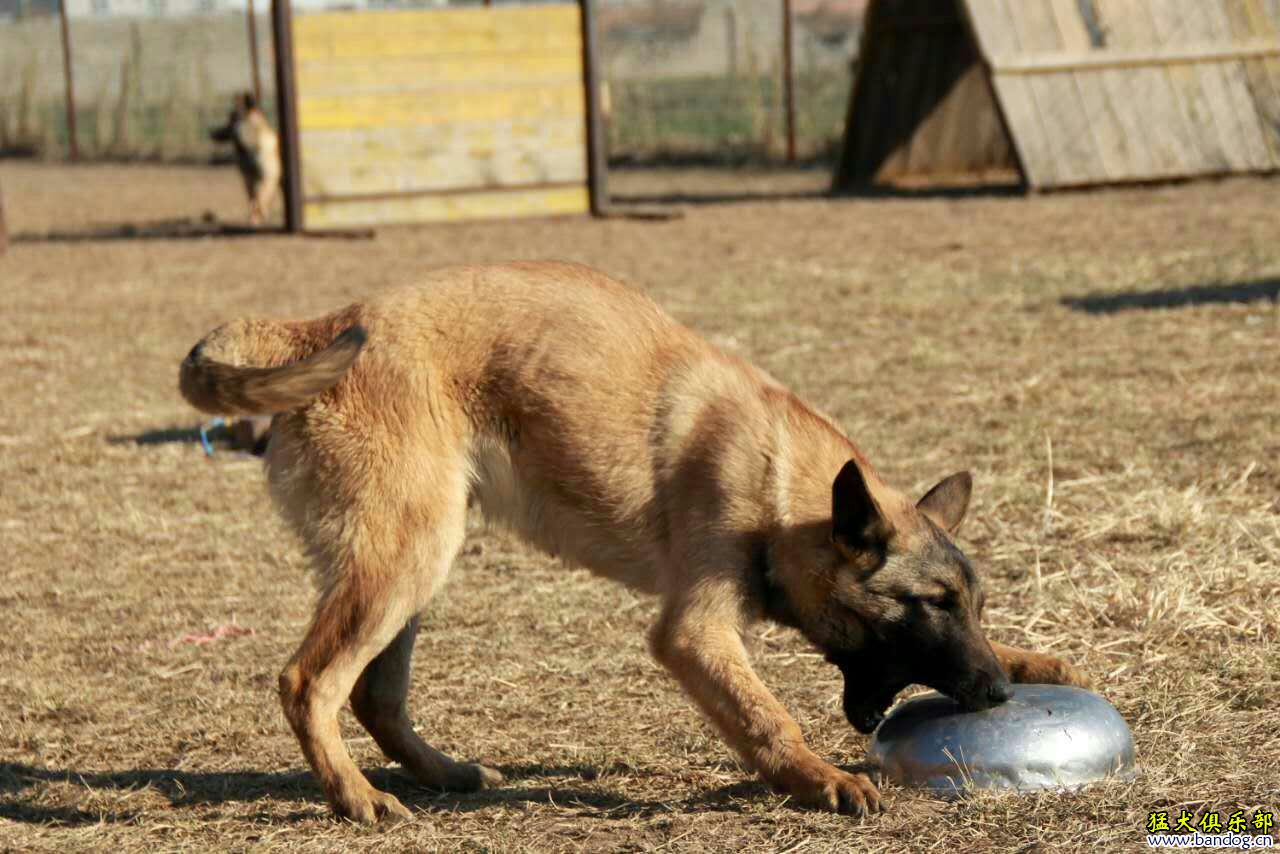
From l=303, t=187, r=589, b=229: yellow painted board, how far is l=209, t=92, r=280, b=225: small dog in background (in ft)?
5.21

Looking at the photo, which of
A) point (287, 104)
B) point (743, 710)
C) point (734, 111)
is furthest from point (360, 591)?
point (734, 111)

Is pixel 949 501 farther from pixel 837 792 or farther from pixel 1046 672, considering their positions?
pixel 837 792

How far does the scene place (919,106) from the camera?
1930 centimetres

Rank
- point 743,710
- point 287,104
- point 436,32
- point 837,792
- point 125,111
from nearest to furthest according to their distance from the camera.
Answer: point 837,792 → point 743,710 → point 287,104 → point 436,32 → point 125,111

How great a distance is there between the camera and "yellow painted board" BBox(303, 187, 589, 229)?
16797 millimetres

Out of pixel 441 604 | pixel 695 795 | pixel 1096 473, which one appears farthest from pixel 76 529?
pixel 1096 473

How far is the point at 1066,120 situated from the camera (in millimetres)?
16766

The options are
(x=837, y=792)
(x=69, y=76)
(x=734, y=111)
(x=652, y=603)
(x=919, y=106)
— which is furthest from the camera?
(x=734, y=111)

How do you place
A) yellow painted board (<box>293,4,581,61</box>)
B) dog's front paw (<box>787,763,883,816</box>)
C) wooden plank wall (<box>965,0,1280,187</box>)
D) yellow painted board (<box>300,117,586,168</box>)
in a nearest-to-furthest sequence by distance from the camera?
dog's front paw (<box>787,763,883,816</box>) → yellow painted board (<box>293,4,581,61</box>) → yellow painted board (<box>300,117,586,168</box>) → wooden plank wall (<box>965,0,1280,187</box>)

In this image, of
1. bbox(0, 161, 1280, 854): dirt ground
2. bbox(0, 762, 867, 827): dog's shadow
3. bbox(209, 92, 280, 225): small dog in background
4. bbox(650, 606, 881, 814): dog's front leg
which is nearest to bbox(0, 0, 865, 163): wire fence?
bbox(209, 92, 280, 225): small dog in background

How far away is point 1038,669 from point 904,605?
685 mm

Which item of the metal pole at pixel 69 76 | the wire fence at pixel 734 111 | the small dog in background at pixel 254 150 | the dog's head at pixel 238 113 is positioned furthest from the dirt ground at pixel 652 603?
the metal pole at pixel 69 76

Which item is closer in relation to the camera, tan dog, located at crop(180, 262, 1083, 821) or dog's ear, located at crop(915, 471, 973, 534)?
tan dog, located at crop(180, 262, 1083, 821)

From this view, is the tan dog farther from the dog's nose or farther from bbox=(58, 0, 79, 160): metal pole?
bbox=(58, 0, 79, 160): metal pole
